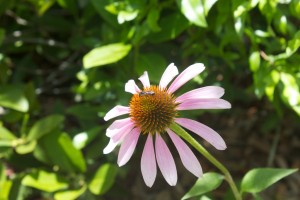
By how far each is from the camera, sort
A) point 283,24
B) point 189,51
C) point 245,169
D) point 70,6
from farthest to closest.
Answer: point 245,169 < point 70,6 < point 189,51 < point 283,24

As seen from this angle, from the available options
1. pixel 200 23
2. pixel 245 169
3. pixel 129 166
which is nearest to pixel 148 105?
pixel 200 23

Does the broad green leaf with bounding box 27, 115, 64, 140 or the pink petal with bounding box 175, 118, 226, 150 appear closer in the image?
the pink petal with bounding box 175, 118, 226, 150

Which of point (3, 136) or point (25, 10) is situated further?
point (25, 10)

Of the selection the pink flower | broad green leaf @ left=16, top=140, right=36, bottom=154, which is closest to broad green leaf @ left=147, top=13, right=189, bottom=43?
the pink flower

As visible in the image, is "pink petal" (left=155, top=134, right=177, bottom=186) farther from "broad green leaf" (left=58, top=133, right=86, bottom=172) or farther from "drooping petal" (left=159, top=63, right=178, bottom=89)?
"broad green leaf" (left=58, top=133, right=86, bottom=172)

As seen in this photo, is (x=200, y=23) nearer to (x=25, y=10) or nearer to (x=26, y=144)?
(x=26, y=144)

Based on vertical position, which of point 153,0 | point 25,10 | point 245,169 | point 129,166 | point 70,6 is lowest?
point 245,169

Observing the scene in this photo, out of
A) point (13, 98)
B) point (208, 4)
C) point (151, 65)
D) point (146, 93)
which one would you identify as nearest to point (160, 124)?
point (146, 93)

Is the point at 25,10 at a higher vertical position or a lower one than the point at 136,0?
higher
